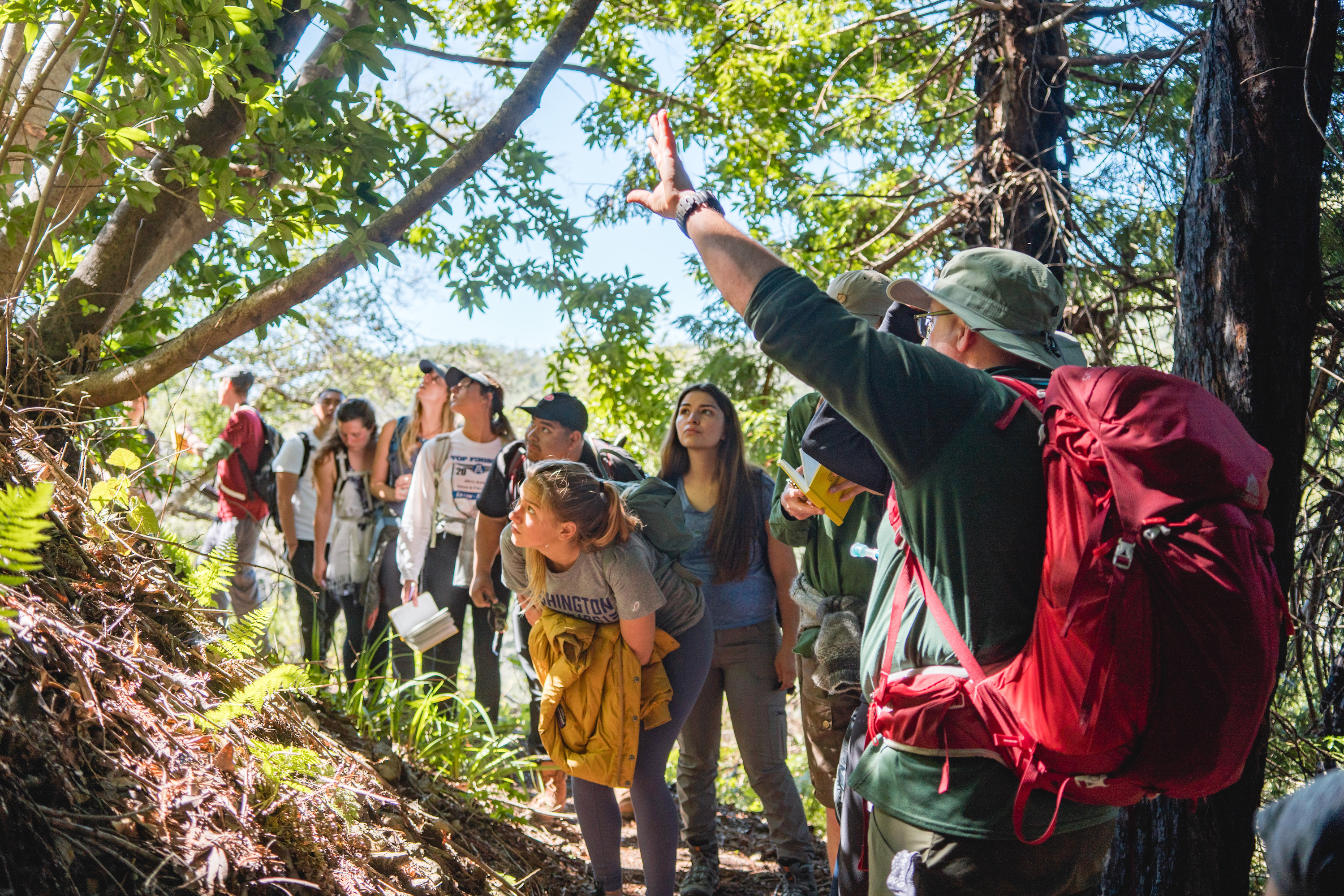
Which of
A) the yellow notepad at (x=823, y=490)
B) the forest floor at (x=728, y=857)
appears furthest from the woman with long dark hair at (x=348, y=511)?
the yellow notepad at (x=823, y=490)

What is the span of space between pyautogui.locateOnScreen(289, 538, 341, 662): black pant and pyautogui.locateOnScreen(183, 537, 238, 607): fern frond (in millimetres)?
1981

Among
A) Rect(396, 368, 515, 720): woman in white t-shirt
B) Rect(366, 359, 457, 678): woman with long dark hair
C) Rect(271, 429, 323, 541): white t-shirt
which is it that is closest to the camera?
Rect(396, 368, 515, 720): woman in white t-shirt

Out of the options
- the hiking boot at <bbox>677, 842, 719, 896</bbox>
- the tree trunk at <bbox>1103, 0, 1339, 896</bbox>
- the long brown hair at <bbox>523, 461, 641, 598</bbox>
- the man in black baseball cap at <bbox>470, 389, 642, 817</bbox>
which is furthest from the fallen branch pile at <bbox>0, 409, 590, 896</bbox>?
the tree trunk at <bbox>1103, 0, 1339, 896</bbox>

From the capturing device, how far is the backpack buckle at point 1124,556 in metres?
1.37

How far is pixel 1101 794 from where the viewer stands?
1.58 m

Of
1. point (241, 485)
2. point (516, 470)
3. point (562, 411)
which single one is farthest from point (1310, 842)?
point (241, 485)

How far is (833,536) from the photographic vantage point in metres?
3.20

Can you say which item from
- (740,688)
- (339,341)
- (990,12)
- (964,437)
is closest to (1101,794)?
(964,437)

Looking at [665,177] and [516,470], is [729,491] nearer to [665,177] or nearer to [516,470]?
[516,470]

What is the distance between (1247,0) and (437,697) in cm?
399

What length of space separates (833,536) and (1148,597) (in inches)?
72.0

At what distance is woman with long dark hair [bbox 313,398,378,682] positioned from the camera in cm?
559

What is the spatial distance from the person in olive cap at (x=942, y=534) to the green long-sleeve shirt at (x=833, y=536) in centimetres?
140

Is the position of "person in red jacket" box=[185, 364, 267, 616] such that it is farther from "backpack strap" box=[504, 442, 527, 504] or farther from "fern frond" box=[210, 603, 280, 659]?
"fern frond" box=[210, 603, 280, 659]
